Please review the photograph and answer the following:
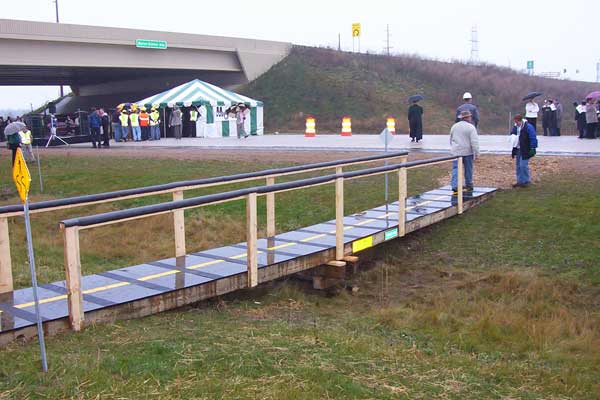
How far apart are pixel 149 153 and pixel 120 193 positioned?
53.3 feet

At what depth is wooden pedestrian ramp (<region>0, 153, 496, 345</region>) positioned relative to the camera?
20.0ft

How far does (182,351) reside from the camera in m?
5.44

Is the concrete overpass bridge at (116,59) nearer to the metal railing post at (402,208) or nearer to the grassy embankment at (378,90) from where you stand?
the grassy embankment at (378,90)

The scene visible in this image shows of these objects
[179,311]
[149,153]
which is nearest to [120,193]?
[179,311]

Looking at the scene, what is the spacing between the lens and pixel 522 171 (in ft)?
46.8

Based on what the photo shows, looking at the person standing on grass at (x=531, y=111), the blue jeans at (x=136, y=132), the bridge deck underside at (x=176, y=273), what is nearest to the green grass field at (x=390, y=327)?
the bridge deck underside at (x=176, y=273)

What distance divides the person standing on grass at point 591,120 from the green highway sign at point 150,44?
2727cm

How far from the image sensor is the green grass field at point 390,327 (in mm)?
4922

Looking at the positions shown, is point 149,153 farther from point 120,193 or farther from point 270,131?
point 270,131

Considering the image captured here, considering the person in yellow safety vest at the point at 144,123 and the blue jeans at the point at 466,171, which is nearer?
the blue jeans at the point at 466,171

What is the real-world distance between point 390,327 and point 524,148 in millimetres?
7940

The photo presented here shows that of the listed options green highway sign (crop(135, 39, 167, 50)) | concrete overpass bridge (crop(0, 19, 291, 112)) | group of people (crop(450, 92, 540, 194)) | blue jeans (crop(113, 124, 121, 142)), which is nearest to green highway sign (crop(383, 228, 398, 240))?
group of people (crop(450, 92, 540, 194))

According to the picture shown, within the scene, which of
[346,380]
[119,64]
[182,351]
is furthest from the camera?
[119,64]

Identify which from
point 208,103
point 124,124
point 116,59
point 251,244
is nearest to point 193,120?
point 208,103
